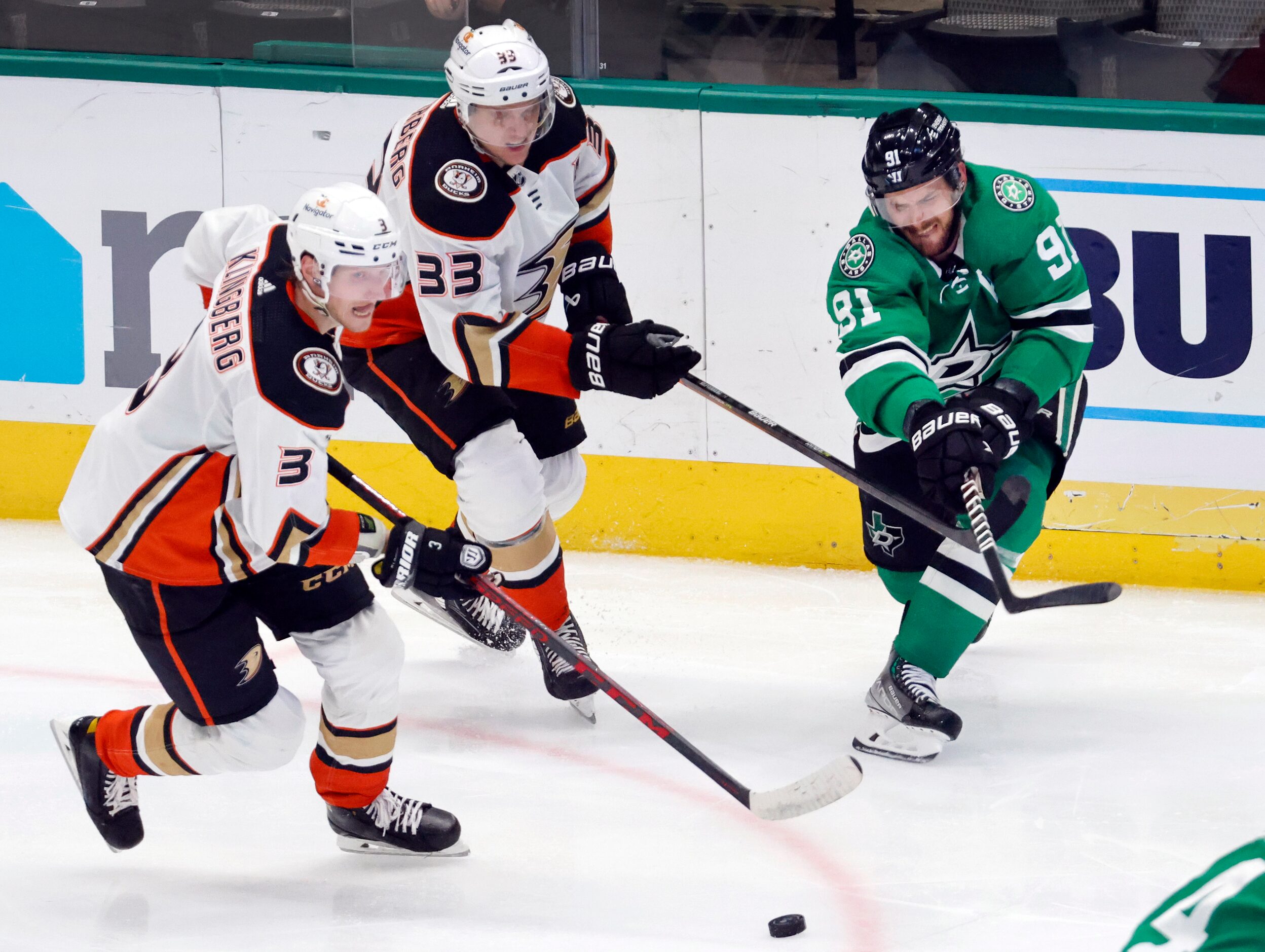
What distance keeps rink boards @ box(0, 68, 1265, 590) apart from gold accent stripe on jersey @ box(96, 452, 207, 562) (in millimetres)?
1956

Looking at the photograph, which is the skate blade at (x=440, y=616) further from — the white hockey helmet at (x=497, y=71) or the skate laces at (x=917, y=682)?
the white hockey helmet at (x=497, y=71)

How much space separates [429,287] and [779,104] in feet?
4.68

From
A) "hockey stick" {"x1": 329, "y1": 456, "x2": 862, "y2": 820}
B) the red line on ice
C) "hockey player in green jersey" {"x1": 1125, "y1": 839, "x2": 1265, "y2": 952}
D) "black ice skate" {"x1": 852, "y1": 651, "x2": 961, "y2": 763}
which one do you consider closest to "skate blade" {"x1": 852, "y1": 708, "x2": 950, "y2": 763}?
"black ice skate" {"x1": 852, "y1": 651, "x2": 961, "y2": 763}

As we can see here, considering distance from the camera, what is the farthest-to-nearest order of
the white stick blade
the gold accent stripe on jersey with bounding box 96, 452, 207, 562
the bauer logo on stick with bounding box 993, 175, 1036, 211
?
the bauer logo on stick with bounding box 993, 175, 1036, 211 < the white stick blade < the gold accent stripe on jersey with bounding box 96, 452, 207, 562

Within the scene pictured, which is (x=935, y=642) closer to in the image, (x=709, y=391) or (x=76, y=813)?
(x=709, y=391)

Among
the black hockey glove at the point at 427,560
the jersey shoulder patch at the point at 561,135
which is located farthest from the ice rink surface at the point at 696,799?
the jersey shoulder patch at the point at 561,135

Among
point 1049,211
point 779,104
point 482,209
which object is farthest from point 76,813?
point 779,104

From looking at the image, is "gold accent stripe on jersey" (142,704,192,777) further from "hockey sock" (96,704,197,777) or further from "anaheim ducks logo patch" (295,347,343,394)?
"anaheim ducks logo patch" (295,347,343,394)

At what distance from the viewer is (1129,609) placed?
373 centimetres

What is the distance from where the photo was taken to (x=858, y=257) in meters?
2.88

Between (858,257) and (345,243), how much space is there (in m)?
1.10

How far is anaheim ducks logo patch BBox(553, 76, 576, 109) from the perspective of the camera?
302cm

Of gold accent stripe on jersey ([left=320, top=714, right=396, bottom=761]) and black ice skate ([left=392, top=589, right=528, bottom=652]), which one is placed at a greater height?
gold accent stripe on jersey ([left=320, top=714, right=396, bottom=761])

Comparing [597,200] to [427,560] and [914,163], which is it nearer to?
[914,163]
